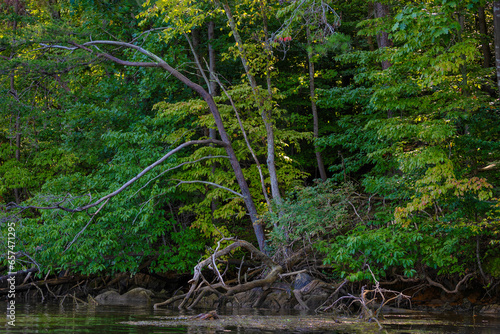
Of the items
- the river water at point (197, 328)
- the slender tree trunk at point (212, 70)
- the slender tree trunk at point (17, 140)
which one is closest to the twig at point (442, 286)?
the river water at point (197, 328)

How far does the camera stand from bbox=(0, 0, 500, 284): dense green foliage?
35.0ft

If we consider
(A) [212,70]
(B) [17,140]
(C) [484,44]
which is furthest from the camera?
(B) [17,140]

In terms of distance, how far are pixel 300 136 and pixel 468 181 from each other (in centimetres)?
685

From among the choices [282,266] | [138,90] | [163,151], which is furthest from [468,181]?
[138,90]

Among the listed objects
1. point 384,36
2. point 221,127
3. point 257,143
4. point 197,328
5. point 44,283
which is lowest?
point 44,283

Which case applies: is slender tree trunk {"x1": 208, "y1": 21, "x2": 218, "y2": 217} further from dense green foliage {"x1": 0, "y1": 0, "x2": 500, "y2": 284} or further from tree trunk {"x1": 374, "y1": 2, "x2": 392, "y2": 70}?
tree trunk {"x1": 374, "y1": 2, "x2": 392, "y2": 70}

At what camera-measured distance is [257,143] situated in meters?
16.8

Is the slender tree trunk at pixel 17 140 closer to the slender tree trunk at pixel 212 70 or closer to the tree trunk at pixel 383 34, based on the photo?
the slender tree trunk at pixel 212 70

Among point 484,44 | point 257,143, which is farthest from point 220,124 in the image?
point 484,44

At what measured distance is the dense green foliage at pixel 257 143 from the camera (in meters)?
10.7

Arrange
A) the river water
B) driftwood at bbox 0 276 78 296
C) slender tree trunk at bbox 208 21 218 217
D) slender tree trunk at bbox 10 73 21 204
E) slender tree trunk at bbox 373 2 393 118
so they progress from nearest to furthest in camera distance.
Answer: the river water, slender tree trunk at bbox 373 2 393 118, driftwood at bbox 0 276 78 296, slender tree trunk at bbox 208 21 218 217, slender tree trunk at bbox 10 73 21 204

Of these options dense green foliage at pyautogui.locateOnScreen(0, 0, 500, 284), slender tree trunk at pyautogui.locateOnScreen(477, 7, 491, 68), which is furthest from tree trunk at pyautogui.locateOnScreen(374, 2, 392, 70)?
slender tree trunk at pyautogui.locateOnScreen(477, 7, 491, 68)

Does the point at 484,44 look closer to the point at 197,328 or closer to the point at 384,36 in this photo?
the point at 384,36

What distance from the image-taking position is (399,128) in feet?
35.9
